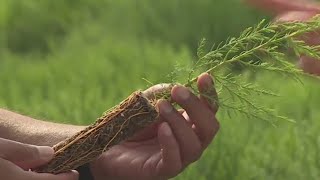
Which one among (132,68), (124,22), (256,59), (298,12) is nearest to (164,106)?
(256,59)

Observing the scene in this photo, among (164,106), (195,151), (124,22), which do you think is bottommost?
(124,22)

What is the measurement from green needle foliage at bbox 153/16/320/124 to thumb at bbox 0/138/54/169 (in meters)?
0.25

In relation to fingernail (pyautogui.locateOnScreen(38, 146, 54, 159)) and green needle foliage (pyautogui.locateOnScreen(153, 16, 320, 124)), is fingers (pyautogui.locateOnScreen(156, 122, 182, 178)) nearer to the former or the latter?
green needle foliage (pyautogui.locateOnScreen(153, 16, 320, 124))

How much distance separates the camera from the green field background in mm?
3211

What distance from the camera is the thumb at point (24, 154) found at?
1896mm

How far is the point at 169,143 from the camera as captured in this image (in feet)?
6.43

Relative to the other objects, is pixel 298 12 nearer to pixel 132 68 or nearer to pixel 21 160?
pixel 21 160

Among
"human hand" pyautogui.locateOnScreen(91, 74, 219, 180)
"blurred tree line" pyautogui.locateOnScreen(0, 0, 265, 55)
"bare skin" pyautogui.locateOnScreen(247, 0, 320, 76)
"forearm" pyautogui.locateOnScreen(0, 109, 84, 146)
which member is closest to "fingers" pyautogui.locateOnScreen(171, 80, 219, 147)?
"human hand" pyautogui.locateOnScreen(91, 74, 219, 180)

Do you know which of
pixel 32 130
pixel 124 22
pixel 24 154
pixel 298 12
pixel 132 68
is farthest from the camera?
pixel 124 22

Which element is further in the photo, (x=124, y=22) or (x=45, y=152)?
(x=124, y=22)

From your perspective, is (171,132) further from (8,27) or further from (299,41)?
(8,27)

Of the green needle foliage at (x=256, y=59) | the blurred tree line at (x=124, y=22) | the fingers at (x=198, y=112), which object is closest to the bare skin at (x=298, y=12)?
the green needle foliage at (x=256, y=59)

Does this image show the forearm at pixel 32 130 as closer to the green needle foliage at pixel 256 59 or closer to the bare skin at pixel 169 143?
the bare skin at pixel 169 143

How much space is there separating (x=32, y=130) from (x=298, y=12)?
638 millimetres
